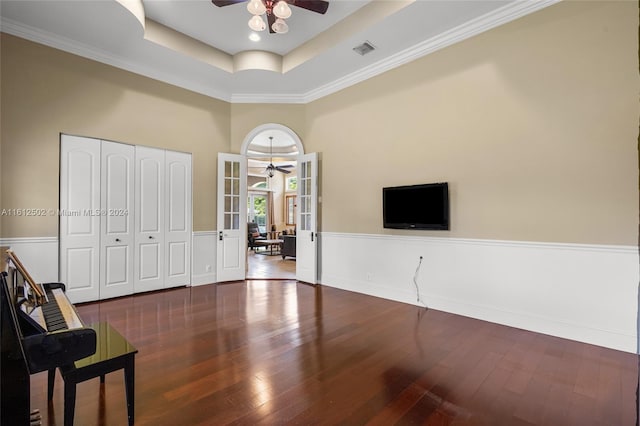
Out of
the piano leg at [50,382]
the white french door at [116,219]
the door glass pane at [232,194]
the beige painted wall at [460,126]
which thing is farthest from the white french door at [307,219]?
the piano leg at [50,382]

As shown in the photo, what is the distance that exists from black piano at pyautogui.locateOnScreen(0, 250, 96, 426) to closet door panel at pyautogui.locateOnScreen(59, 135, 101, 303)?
2.63 meters

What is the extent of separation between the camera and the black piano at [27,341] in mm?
1280

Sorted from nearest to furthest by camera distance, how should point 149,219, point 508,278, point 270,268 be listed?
1. point 508,278
2. point 149,219
3. point 270,268

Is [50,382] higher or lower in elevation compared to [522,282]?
lower

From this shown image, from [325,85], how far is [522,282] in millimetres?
4341

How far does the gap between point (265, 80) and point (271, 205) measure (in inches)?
344

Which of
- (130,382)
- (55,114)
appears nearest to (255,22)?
(55,114)

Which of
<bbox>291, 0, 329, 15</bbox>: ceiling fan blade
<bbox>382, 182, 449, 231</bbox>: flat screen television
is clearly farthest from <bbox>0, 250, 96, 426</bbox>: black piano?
<bbox>382, 182, 449, 231</bbox>: flat screen television

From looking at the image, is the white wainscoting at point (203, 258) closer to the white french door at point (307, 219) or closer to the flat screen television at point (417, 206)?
the white french door at point (307, 219)

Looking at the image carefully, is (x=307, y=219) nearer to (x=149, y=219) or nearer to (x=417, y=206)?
(x=417, y=206)

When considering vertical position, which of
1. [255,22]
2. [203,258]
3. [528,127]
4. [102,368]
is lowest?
[102,368]

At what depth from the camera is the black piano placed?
4.20 feet

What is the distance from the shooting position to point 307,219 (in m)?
5.91

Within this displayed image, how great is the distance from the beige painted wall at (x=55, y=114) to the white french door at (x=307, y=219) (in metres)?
2.15
